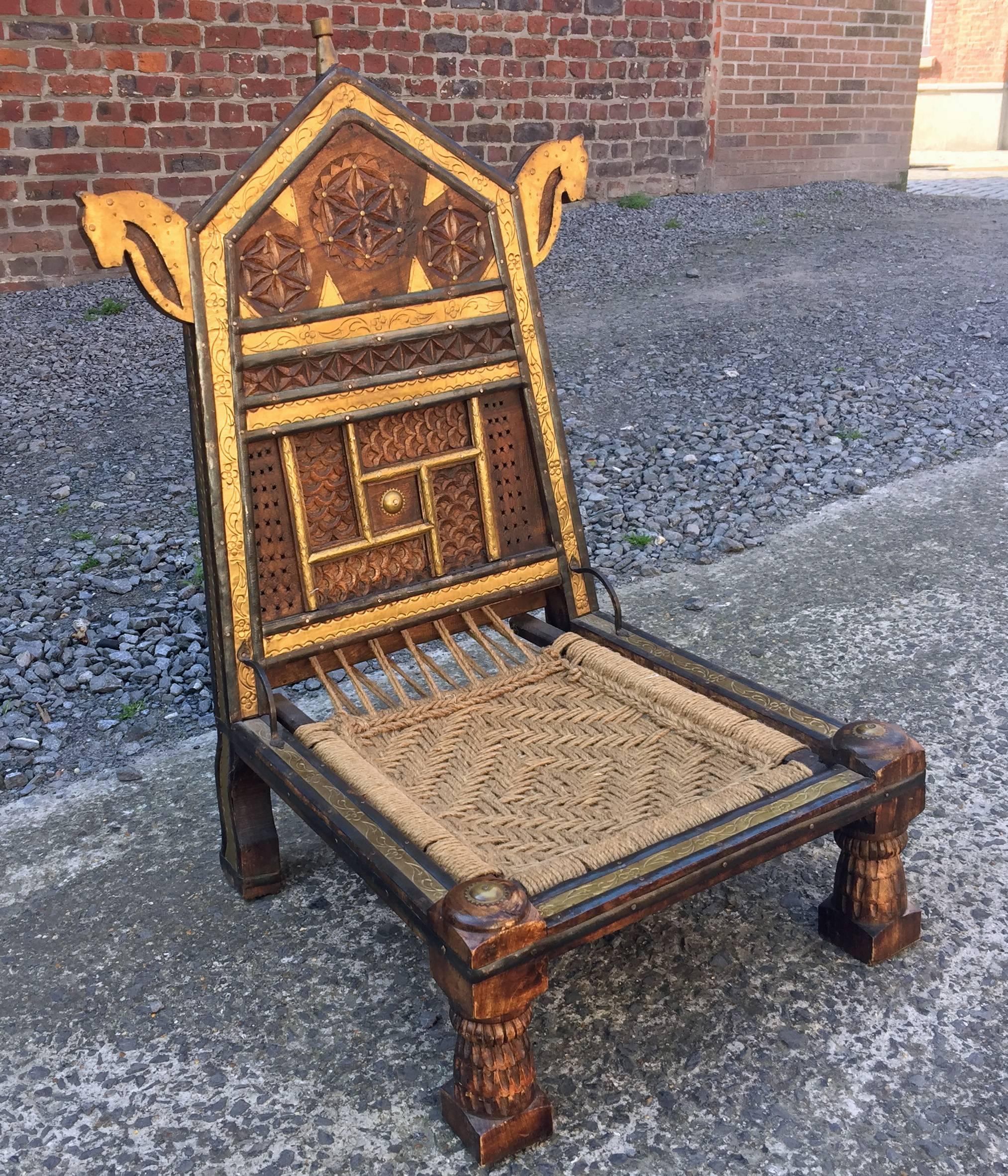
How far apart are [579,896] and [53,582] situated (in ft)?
7.55

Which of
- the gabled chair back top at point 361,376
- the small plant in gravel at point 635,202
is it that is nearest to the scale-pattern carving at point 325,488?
the gabled chair back top at point 361,376

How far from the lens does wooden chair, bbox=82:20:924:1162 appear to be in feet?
5.33

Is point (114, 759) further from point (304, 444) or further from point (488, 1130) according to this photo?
point (488, 1130)

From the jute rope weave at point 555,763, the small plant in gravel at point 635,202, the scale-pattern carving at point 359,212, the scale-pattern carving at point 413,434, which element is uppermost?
the scale-pattern carving at point 359,212

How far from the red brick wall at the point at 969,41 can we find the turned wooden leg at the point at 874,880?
18.1 metres

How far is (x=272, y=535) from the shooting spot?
210 centimetres

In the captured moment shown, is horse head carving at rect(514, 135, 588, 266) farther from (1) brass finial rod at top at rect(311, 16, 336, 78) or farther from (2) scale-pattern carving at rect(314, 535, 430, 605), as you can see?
(2) scale-pattern carving at rect(314, 535, 430, 605)

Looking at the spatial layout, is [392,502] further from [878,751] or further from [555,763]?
[878,751]

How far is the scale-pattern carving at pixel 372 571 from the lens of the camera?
2.18 metres

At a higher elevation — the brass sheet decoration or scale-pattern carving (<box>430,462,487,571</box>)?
scale-pattern carving (<box>430,462,487,571</box>)

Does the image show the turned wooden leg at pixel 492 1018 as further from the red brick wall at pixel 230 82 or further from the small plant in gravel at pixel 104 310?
the red brick wall at pixel 230 82

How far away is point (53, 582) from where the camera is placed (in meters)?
3.33

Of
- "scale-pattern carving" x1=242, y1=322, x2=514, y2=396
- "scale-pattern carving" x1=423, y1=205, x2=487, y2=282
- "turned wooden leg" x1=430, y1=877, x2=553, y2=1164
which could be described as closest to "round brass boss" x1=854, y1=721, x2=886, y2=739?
"turned wooden leg" x1=430, y1=877, x2=553, y2=1164

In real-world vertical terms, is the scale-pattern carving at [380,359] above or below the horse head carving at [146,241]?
below
